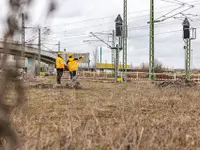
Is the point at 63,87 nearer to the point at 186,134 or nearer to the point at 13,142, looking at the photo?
the point at 186,134

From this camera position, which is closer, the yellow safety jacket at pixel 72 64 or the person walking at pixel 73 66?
the person walking at pixel 73 66

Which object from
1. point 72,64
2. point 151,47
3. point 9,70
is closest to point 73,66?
point 72,64

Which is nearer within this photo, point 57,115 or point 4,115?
point 4,115

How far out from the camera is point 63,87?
17531 millimetres

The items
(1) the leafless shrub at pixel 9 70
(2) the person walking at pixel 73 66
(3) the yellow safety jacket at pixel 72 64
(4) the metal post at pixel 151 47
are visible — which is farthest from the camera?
(4) the metal post at pixel 151 47

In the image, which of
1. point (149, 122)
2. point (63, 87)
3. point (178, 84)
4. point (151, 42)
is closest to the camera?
point (149, 122)

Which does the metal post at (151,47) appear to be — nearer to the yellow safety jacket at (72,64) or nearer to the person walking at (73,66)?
the person walking at (73,66)

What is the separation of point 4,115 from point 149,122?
3.99m

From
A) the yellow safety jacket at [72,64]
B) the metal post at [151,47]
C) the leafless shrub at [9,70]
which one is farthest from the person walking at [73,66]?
the leafless shrub at [9,70]

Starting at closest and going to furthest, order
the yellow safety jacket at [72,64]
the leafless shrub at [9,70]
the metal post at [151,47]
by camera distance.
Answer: the leafless shrub at [9,70] → the yellow safety jacket at [72,64] → the metal post at [151,47]

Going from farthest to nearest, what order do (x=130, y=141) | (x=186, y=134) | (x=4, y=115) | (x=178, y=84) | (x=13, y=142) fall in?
(x=178, y=84) < (x=186, y=134) < (x=130, y=141) < (x=13, y=142) < (x=4, y=115)

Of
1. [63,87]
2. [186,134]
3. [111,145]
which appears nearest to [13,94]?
[111,145]

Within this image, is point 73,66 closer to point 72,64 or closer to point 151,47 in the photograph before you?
point 72,64

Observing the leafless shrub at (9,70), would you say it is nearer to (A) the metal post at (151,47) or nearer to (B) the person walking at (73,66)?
(B) the person walking at (73,66)
